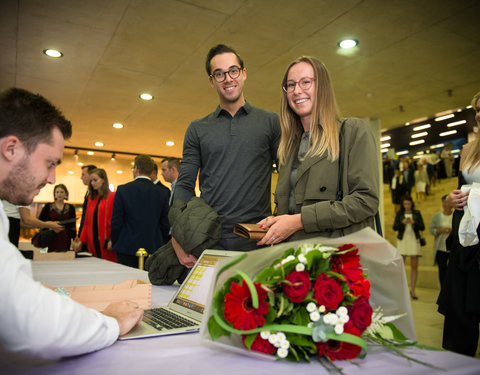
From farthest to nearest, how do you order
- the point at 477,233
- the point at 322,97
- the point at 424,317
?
the point at 424,317
the point at 477,233
the point at 322,97

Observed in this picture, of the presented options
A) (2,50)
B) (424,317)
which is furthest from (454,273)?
(2,50)

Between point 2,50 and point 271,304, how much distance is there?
18.1 ft

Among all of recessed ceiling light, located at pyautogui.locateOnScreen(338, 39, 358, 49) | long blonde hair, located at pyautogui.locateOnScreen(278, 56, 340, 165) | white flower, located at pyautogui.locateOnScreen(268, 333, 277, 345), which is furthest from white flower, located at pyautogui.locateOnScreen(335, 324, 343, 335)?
recessed ceiling light, located at pyautogui.locateOnScreen(338, 39, 358, 49)

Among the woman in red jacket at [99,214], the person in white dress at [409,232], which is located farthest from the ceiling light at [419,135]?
the woman in red jacket at [99,214]

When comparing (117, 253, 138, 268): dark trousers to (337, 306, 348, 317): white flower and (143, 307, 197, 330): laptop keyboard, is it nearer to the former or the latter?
(143, 307, 197, 330): laptop keyboard

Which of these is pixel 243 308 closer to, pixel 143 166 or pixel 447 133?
pixel 143 166

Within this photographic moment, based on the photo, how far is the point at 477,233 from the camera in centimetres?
186

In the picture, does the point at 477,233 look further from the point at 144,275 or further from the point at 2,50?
the point at 2,50

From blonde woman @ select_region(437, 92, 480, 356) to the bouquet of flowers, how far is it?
1448 mm

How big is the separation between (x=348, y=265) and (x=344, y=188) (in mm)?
576

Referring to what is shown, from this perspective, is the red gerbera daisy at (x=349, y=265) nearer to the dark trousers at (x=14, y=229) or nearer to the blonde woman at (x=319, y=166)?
the blonde woman at (x=319, y=166)

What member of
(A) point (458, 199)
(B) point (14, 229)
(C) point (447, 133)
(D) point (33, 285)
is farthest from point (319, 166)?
(C) point (447, 133)

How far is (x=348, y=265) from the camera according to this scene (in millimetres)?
752

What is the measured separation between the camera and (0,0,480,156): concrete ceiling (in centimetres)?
388
